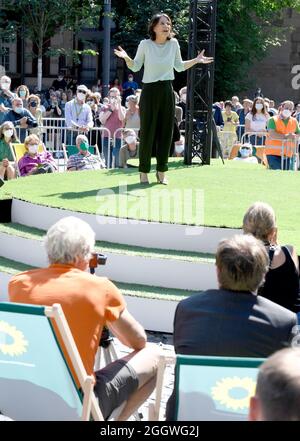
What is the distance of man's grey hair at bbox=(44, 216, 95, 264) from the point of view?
16.5 ft

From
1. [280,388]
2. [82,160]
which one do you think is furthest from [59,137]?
[280,388]

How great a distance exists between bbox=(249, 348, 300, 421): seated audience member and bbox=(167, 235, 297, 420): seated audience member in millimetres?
1887

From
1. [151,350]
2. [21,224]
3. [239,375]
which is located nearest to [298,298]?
[151,350]

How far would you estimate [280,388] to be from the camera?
2469 mm

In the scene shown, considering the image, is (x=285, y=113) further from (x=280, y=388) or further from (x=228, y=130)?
(x=280, y=388)

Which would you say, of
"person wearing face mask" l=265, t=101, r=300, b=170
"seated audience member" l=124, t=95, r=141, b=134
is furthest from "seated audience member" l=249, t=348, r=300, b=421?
"seated audience member" l=124, t=95, r=141, b=134

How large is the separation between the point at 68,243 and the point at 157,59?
18.4 feet

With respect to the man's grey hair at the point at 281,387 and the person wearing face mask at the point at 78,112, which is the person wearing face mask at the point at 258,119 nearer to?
the person wearing face mask at the point at 78,112

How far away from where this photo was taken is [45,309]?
14.5 feet

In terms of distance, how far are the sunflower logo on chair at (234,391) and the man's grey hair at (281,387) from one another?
144 cm

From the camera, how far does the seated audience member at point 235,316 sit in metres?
4.54
